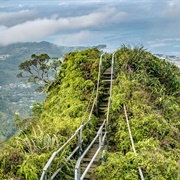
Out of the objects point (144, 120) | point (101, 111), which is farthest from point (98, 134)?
point (101, 111)

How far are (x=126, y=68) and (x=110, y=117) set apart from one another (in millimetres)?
3175

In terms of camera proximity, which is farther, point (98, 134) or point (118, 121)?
point (118, 121)

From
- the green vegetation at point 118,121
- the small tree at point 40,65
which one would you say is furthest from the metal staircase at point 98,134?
the small tree at point 40,65

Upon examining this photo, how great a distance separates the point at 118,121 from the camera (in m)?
10.7

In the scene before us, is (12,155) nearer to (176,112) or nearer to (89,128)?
Result: (89,128)

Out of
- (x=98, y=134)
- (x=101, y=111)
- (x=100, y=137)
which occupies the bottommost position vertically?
(x=100, y=137)

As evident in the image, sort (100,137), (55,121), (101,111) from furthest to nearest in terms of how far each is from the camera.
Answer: (101,111) < (55,121) < (100,137)

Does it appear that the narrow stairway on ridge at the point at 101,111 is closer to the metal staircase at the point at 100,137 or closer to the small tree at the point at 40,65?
the metal staircase at the point at 100,137

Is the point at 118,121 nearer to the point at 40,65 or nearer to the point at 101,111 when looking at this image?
the point at 101,111

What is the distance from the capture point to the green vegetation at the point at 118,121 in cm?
751

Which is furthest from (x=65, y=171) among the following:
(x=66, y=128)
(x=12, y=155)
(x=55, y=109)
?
(x=55, y=109)

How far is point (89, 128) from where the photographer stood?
10406 mm

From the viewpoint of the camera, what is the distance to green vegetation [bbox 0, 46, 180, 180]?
751cm

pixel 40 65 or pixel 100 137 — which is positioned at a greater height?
pixel 40 65
